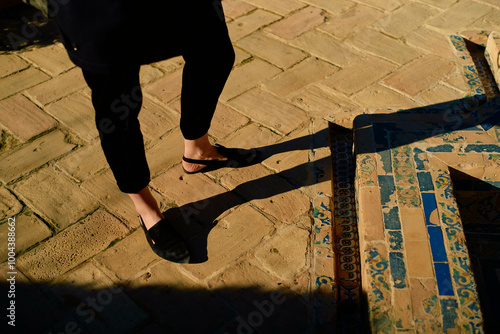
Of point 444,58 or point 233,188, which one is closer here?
point 233,188

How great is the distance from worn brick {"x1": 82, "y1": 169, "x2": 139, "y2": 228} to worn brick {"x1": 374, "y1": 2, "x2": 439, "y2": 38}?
7.29 feet

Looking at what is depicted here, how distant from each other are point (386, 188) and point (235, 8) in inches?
88.3

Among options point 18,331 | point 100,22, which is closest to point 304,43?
point 100,22

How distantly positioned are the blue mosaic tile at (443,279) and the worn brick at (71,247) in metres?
1.31

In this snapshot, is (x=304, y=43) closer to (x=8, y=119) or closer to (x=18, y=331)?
(x=8, y=119)

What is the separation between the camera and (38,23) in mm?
3762

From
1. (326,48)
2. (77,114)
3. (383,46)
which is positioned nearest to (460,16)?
(383,46)

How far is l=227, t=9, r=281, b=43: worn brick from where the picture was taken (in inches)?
141

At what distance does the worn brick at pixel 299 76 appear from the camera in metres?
3.05

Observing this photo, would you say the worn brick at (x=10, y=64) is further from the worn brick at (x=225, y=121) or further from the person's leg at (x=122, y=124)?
the person's leg at (x=122, y=124)

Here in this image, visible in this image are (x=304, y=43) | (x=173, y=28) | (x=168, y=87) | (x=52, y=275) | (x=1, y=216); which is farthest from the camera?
(x=304, y=43)

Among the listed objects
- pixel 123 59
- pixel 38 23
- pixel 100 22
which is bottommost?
pixel 38 23

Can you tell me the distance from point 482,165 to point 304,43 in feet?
5.20

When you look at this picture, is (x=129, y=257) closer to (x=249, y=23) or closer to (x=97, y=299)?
(x=97, y=299)
